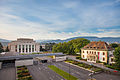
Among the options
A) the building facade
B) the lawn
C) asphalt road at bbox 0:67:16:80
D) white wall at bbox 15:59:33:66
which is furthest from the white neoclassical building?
the lawn

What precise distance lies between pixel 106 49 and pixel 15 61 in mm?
51472

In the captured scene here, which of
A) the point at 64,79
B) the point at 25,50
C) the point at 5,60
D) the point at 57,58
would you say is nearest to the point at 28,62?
the point at 5,60

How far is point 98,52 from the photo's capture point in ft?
184

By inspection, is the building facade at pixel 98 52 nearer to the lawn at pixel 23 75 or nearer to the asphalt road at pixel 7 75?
the lawn at pixel 23 75

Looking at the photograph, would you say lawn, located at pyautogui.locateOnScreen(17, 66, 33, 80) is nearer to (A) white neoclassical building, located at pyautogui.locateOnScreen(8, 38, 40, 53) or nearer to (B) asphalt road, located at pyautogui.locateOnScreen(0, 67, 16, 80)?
(B) asphalt road, located at pyautogui.locateOnScreen(0, 67, 16, 80)

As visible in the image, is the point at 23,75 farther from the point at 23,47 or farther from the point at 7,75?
the point at 23,47

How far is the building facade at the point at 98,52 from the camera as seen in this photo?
5278 centimetres

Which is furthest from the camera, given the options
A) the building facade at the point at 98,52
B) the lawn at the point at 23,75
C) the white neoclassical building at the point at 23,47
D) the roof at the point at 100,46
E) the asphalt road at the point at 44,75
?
the white neoclassical building at the point at 23,47

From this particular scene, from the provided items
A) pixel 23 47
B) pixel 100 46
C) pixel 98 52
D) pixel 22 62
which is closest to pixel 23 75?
pixel 22 62

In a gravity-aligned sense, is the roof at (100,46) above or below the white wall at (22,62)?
above

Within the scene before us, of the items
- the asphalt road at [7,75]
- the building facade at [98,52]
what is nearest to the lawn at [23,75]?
the asphalt road at [7,75]

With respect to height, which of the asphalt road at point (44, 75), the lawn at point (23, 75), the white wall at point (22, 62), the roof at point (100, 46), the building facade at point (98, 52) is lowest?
the asphalt road at point (44, 75)

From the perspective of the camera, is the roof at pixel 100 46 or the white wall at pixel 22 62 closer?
the white wall at pixel 22 62

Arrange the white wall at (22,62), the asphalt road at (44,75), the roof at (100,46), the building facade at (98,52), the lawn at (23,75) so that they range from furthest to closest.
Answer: the roof at (100,46), the building facade at (98,52), the white wall at (22,62), the asphalt road at (44,75), the lawn at (23,75)
